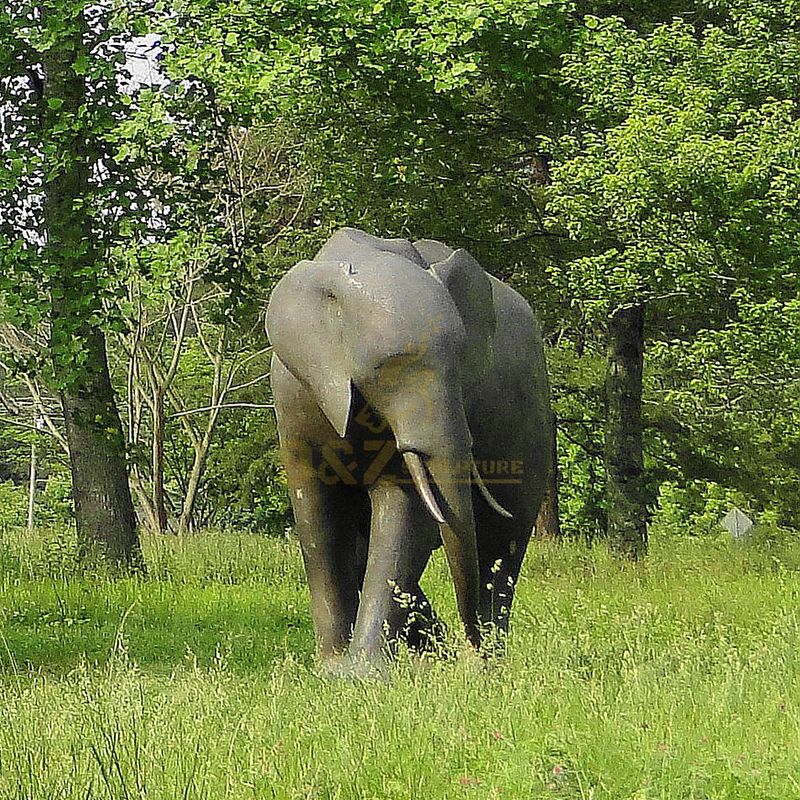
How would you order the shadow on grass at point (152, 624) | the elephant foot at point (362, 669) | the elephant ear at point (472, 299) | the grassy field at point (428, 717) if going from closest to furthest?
the grassy field at point (428, 717) → the elephant foot at point (362, 669) → the elephant ear at point (472, 299) → the shadow on grass at point (152, 624)

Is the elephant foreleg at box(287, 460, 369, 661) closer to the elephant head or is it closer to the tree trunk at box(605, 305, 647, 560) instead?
the elephant head

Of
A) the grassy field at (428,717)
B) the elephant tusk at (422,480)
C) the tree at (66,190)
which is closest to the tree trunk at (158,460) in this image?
the tree at (66,190)

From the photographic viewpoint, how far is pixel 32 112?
11.3 meters

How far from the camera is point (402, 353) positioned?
6.77 meters

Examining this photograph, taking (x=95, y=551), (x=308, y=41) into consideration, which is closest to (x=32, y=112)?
(x=308, y=41)

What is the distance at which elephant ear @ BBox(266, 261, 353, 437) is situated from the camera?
7.05 metres

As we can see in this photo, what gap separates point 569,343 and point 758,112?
30.3 feet

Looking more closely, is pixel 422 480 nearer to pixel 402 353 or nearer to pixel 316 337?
pixel 402 353

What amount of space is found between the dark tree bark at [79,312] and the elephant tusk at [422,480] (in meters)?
3.98

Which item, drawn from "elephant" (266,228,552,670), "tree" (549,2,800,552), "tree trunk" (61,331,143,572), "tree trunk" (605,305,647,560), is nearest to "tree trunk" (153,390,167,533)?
"tree trunk" (61,331,143,572)

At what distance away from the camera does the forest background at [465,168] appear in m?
10.9

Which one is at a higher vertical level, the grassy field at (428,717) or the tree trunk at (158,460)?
the grassy field at (428,717)

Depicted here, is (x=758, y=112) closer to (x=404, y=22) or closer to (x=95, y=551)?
(x=404, y=22)

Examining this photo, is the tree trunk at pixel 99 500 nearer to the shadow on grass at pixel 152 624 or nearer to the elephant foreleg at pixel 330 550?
the shadow on grass at pixel 152 624
